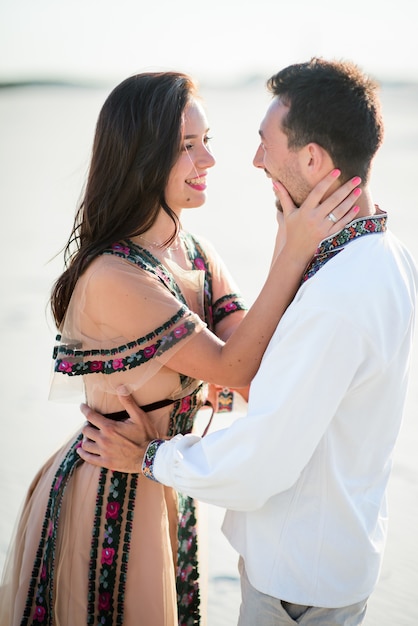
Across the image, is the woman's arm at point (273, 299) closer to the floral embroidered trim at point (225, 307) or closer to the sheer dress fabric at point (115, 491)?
the sheer dress fabric at point (115, 491)

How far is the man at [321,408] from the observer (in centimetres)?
235

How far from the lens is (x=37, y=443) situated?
734 cm

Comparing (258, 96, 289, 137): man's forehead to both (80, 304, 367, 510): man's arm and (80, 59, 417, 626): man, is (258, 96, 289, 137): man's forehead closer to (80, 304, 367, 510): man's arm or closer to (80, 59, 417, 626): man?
(80, 59, 417, 626): man

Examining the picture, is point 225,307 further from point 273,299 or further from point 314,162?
point 314,162

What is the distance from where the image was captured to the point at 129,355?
2967 millimetres

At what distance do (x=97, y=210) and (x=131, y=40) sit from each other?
2867 centimetres

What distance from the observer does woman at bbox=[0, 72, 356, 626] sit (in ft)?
9.65

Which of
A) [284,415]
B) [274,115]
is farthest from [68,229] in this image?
[284,415]

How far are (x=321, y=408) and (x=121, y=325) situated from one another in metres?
0.90

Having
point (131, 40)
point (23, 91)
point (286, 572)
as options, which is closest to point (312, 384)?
point (286, 572)

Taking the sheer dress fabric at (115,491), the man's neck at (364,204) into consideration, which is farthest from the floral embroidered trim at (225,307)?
the man's neck at (364,204)

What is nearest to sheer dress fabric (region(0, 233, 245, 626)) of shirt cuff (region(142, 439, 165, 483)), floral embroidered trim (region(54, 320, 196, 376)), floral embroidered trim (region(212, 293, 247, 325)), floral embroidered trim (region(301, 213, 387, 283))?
floral embroidered trim (region(54, 320, 196, 376))

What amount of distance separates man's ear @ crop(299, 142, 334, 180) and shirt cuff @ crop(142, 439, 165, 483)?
0.98 m

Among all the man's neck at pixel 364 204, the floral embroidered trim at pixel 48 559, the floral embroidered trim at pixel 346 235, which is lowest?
the floral embroidered trim at pixel 48 559
